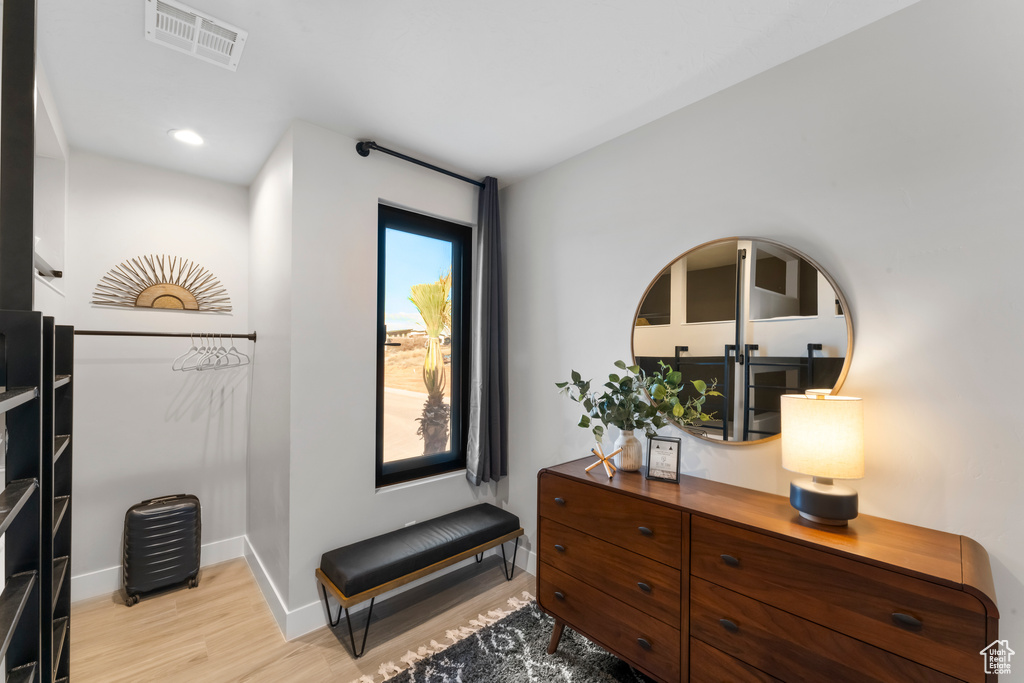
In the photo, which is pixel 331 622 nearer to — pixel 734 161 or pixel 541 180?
pixel 541 180

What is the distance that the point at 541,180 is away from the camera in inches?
111

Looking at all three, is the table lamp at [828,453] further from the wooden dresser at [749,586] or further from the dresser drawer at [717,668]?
the dresser drawer at [717,668]

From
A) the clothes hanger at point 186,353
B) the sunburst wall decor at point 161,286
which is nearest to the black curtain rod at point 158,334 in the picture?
the clothes hanger at point 186,353

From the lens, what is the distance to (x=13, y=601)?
0.72 m

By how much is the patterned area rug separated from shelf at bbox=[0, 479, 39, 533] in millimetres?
1626

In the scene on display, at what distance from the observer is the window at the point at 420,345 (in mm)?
2668

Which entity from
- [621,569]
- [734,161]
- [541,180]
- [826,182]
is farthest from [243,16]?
[621,569]

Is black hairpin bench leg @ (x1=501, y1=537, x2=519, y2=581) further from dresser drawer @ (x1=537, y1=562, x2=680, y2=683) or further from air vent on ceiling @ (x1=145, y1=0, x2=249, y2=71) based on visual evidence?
air vent on ceiling @ (x1=145, y1=0, x2=249, y2=71)

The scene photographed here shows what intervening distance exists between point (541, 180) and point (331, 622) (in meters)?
2.77

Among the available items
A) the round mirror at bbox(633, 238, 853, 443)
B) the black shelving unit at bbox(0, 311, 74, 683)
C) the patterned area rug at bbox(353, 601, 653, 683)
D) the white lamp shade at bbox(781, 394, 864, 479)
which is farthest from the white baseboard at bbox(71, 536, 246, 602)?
the white lamp shade at bbox(781, 394, 864, 479)

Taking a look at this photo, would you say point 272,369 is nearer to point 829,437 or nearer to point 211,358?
point 211,358

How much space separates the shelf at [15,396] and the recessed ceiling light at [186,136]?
2.14 metres

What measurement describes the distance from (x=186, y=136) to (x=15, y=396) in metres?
2.31

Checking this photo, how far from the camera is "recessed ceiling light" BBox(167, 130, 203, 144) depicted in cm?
234
